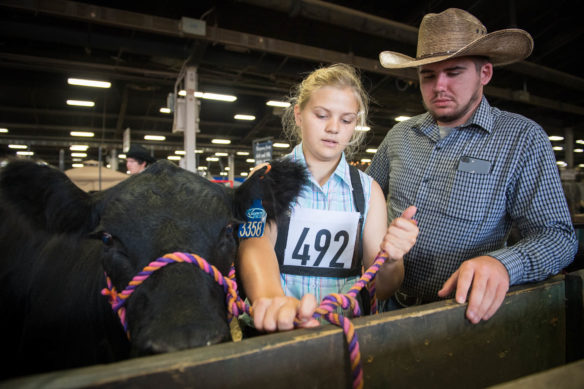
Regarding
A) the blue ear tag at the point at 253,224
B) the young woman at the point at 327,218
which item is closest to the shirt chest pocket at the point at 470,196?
the young woman at the point at 327,218

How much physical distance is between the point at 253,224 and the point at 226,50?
8.05 m

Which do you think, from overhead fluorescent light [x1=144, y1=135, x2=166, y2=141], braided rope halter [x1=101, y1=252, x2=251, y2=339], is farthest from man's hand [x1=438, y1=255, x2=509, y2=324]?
overhead fluorescent light [x1=144, y1=135, x2=166, y2=141]

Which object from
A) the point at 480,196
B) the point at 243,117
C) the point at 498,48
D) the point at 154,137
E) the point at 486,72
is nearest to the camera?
the point at 480,196

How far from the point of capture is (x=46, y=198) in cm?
154

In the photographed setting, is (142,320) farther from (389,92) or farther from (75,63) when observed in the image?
(389,92)

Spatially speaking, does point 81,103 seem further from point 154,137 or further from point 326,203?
point 326,203

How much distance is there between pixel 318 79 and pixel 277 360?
1.53 metres

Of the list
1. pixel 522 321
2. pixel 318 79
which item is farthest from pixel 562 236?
pixel 318 79

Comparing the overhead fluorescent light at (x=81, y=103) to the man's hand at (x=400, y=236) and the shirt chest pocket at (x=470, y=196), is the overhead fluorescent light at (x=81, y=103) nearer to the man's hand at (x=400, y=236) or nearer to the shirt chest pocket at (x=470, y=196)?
the shirt chest pocket at (x=470, y=196)

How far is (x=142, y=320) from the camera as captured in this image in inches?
41.7

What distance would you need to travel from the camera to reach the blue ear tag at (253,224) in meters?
1.58

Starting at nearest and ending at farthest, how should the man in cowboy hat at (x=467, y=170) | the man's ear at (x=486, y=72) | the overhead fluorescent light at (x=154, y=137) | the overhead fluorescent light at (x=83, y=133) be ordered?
the man in cowboy hat at (x=467, y=170), the man's ear at (x=486, y=72), the overhead fluorescent light at (x=83, y=133), the overhead fluorescent light at (x=154, y=137)

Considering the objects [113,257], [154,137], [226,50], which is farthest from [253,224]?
[154,137]

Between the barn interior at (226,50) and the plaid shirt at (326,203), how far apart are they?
4.61 feet
